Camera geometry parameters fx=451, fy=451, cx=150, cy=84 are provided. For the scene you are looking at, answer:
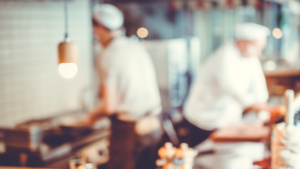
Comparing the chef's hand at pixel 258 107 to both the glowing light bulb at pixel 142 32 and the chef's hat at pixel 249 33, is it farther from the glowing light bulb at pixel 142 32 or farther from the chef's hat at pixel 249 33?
the glowing light bulb at pixel 142 32

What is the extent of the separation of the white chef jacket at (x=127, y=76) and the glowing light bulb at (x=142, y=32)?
5412 millimetres

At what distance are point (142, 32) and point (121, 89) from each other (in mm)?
5662

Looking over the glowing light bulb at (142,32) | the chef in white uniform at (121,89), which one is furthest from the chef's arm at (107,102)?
the glowing light bulb at (142,32)

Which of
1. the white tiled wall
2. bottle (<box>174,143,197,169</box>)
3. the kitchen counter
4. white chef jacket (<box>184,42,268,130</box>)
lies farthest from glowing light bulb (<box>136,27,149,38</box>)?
bottle (<box>174,143,197,169</box>)

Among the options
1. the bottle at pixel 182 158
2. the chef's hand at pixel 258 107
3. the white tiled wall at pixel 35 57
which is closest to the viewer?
the bottle at pixel 182 158

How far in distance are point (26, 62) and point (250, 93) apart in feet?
7.88

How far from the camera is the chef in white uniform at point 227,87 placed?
437 centimetres

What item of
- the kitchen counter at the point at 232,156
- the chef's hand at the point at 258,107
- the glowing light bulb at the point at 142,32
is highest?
the glowing light bulb at the point at 142,32

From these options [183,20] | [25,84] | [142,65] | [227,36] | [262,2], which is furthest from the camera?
[227,36]

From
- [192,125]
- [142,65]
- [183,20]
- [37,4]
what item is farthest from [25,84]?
[183,20]

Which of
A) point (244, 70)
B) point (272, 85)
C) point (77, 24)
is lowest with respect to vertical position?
point (272, 85)

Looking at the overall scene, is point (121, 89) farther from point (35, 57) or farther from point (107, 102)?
point (35, 57)

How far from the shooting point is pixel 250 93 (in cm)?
473

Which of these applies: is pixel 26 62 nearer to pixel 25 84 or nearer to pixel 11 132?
pixel 25 84
